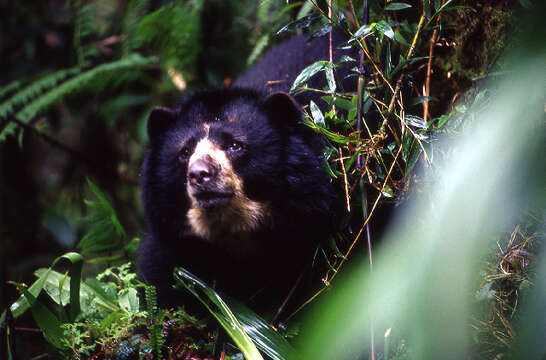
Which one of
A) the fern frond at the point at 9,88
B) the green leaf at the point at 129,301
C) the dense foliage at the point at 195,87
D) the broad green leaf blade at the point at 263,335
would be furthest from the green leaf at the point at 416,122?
the fern frond at the point at 9,88

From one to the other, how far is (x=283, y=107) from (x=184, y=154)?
2.06ft

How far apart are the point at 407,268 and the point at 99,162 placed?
4.70 metres

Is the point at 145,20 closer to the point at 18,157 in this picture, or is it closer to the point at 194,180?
the point at 18,157

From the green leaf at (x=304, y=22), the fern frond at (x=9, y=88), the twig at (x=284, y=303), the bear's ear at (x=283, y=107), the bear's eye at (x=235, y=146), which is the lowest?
the twig at (x=284, y=303)

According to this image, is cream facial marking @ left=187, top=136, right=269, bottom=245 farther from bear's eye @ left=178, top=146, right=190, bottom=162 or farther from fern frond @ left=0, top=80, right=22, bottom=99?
fern frond @ left=0, top=80, right=22, bottom=99

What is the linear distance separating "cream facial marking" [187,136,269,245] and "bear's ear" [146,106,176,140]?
420 millimetres

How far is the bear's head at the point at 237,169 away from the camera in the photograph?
2.51 meters

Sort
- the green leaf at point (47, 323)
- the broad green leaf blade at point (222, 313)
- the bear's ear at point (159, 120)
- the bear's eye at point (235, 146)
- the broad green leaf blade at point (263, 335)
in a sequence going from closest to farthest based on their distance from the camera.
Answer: the broad green leaf blade at point (222, 313) → the broad green leaf blade at point (263, 335) → the green leaf at point (47, 323) → the bear's eye at point (235, 146) → the bear's ear at point (159, 120)

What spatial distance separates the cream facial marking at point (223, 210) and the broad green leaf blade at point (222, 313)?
296 mm

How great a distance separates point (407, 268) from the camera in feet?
4.91

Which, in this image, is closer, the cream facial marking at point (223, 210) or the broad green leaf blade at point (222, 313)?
the broad green leaf blade at point (222, 313)

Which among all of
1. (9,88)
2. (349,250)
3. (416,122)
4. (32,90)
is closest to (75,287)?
(349,250)

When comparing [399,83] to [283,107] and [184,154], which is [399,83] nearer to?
[283,107]

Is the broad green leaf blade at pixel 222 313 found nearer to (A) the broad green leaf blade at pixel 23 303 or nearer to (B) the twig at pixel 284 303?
(B) the twig at pixel 284 303
